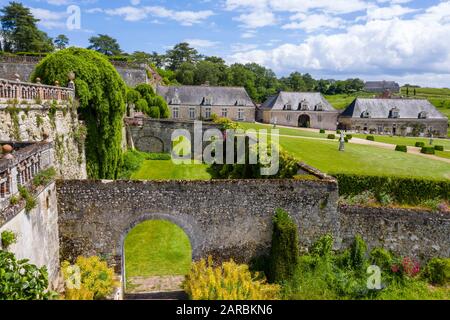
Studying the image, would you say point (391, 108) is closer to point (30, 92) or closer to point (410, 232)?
point (410, 232)

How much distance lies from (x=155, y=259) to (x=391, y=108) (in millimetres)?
52733

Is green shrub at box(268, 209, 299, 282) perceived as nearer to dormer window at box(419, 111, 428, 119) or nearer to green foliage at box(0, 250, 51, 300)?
green foliage at box(0, 250, 51, 300)

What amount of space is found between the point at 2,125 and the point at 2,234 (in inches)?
231

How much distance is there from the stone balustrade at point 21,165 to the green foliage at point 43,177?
106mm

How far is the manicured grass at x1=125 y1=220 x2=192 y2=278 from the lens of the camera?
15.7 meters

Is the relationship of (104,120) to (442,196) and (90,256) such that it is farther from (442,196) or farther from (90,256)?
(442,196)

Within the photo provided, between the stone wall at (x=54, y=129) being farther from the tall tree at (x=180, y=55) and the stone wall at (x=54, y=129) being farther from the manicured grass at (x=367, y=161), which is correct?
the tall tree at (x=180, y=55)

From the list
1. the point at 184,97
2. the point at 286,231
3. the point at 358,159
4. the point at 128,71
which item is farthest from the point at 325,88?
the point at 286,231

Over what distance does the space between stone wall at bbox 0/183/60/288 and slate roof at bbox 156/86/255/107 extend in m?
45.6

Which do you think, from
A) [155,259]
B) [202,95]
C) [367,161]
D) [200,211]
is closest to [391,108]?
[202,95]

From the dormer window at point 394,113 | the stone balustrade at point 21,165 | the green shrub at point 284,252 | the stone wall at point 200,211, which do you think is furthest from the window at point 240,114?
the stone balustrade at point 21,165

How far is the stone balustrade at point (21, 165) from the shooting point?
8.39 m

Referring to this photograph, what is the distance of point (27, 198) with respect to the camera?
31.3ft

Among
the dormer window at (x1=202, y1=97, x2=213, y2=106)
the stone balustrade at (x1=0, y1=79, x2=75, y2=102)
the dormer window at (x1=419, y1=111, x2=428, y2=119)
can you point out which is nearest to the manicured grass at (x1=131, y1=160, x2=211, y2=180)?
the stone balustrade at (x1=0, y1=79, x2=75, y2=102)
